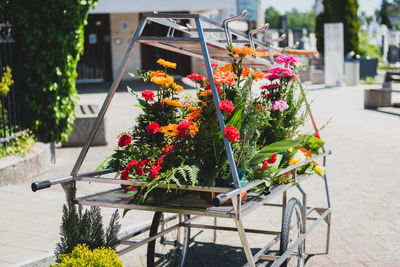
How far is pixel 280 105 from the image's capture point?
4.07 metres

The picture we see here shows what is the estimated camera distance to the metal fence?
790 cm

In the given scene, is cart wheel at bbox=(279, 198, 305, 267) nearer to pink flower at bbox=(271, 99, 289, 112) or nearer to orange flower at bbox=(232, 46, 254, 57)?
pink flower at bbox=(271, 99, 289, 112)

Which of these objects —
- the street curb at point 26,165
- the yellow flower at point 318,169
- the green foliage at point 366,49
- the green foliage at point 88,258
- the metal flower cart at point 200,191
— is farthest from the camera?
the green foliage at point 366,49

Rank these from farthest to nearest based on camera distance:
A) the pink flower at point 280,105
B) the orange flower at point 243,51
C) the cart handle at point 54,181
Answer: the pink flower at point 280,105, the orange flower at point 243,51, the cart handle at point 54,181

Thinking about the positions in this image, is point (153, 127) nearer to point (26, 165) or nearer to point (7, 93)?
point (26, 165)

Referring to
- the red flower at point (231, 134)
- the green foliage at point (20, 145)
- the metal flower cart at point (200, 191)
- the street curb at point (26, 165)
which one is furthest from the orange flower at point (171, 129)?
the green foliage at point (20, 145)

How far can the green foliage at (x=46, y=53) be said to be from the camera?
27.5 ft

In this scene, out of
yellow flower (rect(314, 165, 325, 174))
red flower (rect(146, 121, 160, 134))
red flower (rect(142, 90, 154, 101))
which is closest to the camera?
red flower (rect(146, 121, 160, 134))

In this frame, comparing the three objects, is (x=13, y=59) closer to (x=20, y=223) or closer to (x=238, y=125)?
(x=20, y=223)

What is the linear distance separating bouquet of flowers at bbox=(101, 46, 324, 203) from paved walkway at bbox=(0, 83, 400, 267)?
2.27 ft

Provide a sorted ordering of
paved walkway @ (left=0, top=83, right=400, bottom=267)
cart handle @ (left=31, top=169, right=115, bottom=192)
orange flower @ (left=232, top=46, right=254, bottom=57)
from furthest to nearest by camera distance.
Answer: paved walkway @ (left=0, top=83, right=400, bottom=267), orange flower @ (left=232, top=46, right=254, bottom=57), cart handle @ (left=31, top=169, right=115, bottom=192)

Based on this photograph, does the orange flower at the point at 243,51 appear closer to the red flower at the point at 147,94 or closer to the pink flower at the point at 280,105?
the red flower at the point at 147,94

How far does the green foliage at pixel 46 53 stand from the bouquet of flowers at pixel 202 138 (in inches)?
198

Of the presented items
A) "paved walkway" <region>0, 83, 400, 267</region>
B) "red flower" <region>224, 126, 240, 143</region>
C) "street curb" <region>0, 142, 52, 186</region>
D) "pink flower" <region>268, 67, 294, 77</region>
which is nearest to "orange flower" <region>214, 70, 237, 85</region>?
"red flower" <region>224, 126, 240, 143</region>
